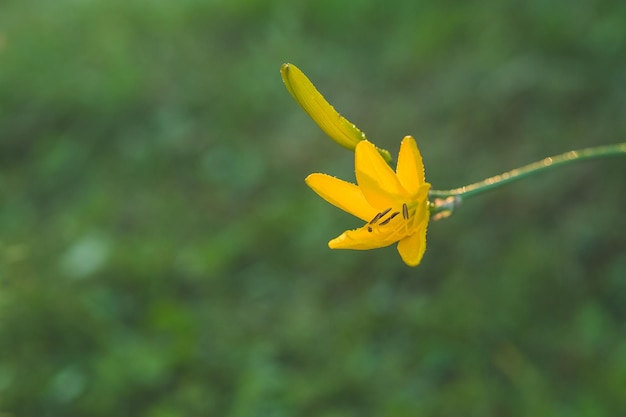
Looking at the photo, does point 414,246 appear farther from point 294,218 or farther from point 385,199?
point 294,218

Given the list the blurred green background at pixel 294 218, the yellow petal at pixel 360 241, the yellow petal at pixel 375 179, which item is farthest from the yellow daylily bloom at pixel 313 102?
the blurred green background at pixel 294 218

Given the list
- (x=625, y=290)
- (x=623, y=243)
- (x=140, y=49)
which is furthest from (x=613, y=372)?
(x=140, y=49)

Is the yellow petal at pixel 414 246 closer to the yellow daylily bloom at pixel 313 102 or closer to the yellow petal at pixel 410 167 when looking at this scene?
the yellow petal at pixel 410 167

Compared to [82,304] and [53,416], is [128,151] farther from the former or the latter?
[53,416]

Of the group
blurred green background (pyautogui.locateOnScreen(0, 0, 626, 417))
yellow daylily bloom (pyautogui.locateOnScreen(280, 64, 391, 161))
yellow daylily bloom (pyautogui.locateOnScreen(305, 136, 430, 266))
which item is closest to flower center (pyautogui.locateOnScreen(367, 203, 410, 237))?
yellow daylily bloom (pyautogui.locateOnScreen(305, 136, 430, 266))

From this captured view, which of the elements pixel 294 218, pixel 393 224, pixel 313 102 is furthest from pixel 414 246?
pixel 294 218

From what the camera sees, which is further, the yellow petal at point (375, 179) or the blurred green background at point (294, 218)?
the blurred green background at point (294, 218)

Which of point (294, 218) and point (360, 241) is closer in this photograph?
point (360, 241)

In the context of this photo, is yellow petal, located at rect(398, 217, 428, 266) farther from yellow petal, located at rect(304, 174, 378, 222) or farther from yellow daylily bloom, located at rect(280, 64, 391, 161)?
yellow daylily bloom, located at rect(280, 64, 391, 161)
